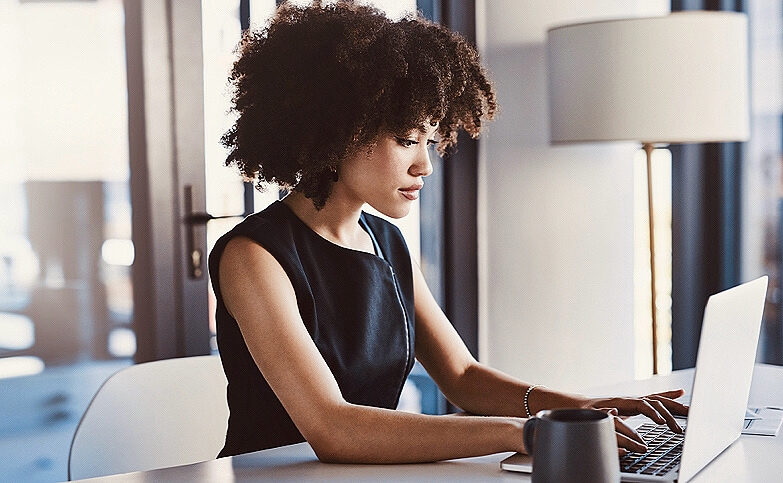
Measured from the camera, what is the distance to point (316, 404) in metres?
1.25

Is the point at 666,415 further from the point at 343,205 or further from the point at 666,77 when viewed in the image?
the point at 666,77

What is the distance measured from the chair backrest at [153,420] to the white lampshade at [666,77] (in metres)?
1.38

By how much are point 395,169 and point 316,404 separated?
1.44 ft

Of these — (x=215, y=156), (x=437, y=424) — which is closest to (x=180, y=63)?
(x=215, y=156)

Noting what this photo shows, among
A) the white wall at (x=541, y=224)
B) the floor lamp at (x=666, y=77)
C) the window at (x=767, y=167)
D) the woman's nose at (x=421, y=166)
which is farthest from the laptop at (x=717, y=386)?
the window at (x=767, y=167)

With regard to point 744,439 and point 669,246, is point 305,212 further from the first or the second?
point 669,246

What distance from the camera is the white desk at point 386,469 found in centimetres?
113

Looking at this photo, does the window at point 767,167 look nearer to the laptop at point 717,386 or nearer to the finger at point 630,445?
the laptop at point 717,386

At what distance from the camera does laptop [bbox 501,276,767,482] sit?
1013 millimetres

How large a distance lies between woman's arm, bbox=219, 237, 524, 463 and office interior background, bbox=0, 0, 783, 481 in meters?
1.01

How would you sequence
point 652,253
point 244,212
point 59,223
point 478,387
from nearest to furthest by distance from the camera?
point 478,387
point 59,223
point 244,212
point 652,253

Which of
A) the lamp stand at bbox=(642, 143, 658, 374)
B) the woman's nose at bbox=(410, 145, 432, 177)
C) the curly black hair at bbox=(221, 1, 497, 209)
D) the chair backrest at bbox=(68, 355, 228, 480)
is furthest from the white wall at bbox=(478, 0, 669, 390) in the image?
the chair backrest at bbox=(68, 355, 228, 480)

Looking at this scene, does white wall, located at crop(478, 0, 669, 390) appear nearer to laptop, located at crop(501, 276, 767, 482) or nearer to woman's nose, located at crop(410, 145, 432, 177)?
woman's nose, located at crop(410, 145, 432, 177)

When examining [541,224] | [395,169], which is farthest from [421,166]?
[541,224]
